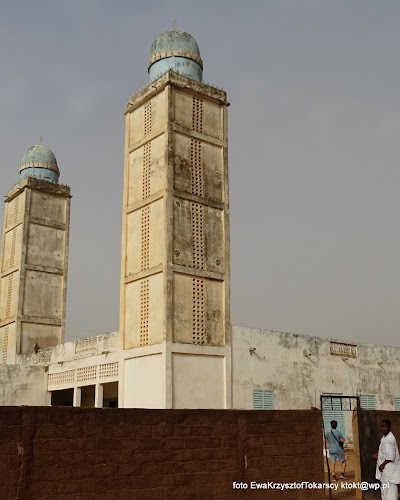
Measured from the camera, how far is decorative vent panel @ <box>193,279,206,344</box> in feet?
66.5

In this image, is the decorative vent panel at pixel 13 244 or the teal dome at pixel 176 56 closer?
the teal dome at pixel 176 56

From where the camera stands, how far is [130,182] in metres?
23.1

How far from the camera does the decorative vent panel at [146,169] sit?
22031 millimetres

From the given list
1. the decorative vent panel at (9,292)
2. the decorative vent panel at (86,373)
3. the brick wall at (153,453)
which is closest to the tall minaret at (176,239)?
the decorative vent panel at (86,373)

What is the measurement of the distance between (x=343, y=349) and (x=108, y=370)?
951 centimetres

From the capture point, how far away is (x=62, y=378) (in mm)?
25062

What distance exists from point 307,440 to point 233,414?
1.66 metres

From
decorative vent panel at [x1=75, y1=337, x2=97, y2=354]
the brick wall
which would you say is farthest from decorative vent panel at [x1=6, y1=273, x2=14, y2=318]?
the brick wall

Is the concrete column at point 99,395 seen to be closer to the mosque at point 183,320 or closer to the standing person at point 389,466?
the mosque at point 183,320

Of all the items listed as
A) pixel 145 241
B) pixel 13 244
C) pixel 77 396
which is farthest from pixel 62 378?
pixel 13 244

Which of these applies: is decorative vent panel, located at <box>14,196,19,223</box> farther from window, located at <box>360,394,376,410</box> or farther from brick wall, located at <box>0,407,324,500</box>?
brick wall, located at <box>0,407,324,500</box>

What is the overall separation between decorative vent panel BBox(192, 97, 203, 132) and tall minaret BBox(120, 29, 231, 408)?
1.5 inches

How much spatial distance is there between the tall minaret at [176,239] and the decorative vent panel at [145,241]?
39 mm

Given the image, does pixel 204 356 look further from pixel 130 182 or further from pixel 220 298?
pixel 130 182
